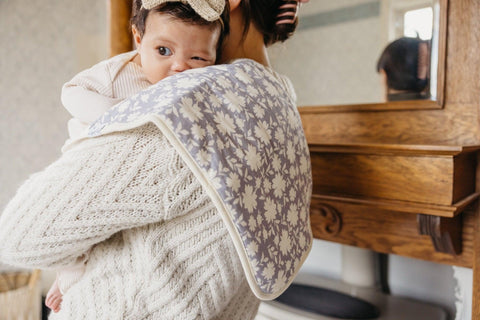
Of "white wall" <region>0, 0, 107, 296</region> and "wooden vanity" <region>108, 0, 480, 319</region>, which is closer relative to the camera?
"wooden vanity" <region>108, 0, 480, 319</region>

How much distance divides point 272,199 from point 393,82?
84 cm

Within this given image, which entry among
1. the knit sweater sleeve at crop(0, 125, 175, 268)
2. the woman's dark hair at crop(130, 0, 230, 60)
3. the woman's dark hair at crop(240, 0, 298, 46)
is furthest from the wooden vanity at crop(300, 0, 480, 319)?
the knit sweater sleeve at crop(0, 125, 175, 268)

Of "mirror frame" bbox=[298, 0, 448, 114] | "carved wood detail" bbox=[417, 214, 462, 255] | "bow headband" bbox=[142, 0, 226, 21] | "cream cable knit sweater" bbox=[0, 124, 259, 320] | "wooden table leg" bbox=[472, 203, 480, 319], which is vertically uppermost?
"bow headband" bbox=[142, 0, 226, 21]

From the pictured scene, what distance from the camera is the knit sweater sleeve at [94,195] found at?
0.49m

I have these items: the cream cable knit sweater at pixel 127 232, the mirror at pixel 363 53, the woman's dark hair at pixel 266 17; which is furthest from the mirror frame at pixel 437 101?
the cream cable knit sweater at pixel 127 232

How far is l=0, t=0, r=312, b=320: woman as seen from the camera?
485 millimetres

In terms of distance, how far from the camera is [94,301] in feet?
1.95

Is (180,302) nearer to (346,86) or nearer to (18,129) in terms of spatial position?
(346,86)

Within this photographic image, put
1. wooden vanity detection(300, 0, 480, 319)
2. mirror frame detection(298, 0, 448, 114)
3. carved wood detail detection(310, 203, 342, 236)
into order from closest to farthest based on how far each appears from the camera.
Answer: wooden vanity detection(300, 0, 480, 319), mirror frame detection(298, 0, 448, 114), carved wood detail detection(310, 203, 342, 236)

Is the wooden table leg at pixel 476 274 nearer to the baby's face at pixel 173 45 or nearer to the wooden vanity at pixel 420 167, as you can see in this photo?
the wooden vanity at pixel 420 167

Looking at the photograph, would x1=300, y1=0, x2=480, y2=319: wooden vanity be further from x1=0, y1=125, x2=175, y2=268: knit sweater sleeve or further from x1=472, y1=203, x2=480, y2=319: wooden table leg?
x1=0, y1=125, x2=175, y2=268: knit sweater sleeve

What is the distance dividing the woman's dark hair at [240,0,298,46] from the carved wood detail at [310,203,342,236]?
690 millimetres

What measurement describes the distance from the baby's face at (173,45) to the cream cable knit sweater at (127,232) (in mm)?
284

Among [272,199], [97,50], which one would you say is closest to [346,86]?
[272,199]
